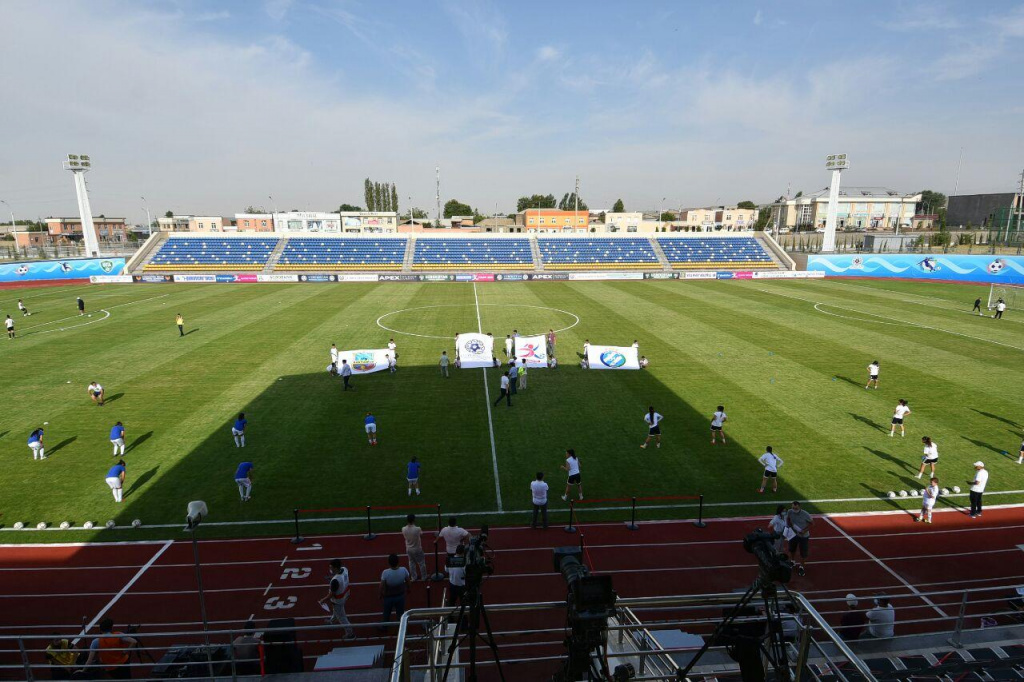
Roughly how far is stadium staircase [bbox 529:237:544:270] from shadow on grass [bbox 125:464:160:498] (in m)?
62.2

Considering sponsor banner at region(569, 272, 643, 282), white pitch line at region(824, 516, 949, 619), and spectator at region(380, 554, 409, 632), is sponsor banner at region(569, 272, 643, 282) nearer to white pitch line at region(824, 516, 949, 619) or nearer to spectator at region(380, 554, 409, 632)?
white pitch line at region(824, 516, 949, 619)

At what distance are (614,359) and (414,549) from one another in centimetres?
1759

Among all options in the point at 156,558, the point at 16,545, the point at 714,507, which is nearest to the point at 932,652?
the point at 714,507

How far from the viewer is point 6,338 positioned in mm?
33562

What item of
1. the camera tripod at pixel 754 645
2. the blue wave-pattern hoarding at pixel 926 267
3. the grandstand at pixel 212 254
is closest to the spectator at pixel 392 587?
the camera tripod at pixel 754 645

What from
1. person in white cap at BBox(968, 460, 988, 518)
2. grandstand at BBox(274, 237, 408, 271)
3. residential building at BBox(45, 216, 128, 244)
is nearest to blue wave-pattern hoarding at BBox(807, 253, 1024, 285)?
grandstand at BBox(274, 237, 408, 271)

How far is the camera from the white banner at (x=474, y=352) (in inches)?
1085

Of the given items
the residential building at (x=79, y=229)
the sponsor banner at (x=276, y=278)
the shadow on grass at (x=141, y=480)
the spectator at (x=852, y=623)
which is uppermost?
the residential building at (x=79, y=229)

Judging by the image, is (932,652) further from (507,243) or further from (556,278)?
(507,243)

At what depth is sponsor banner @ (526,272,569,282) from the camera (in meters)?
69.3

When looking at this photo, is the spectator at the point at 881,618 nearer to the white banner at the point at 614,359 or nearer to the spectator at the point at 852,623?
the spectator at the point at 852,623

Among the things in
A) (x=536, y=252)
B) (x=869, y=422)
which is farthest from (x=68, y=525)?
(x=536, y=252)

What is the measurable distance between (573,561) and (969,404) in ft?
83.5

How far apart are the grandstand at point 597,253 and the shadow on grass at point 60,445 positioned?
62.5 meters
